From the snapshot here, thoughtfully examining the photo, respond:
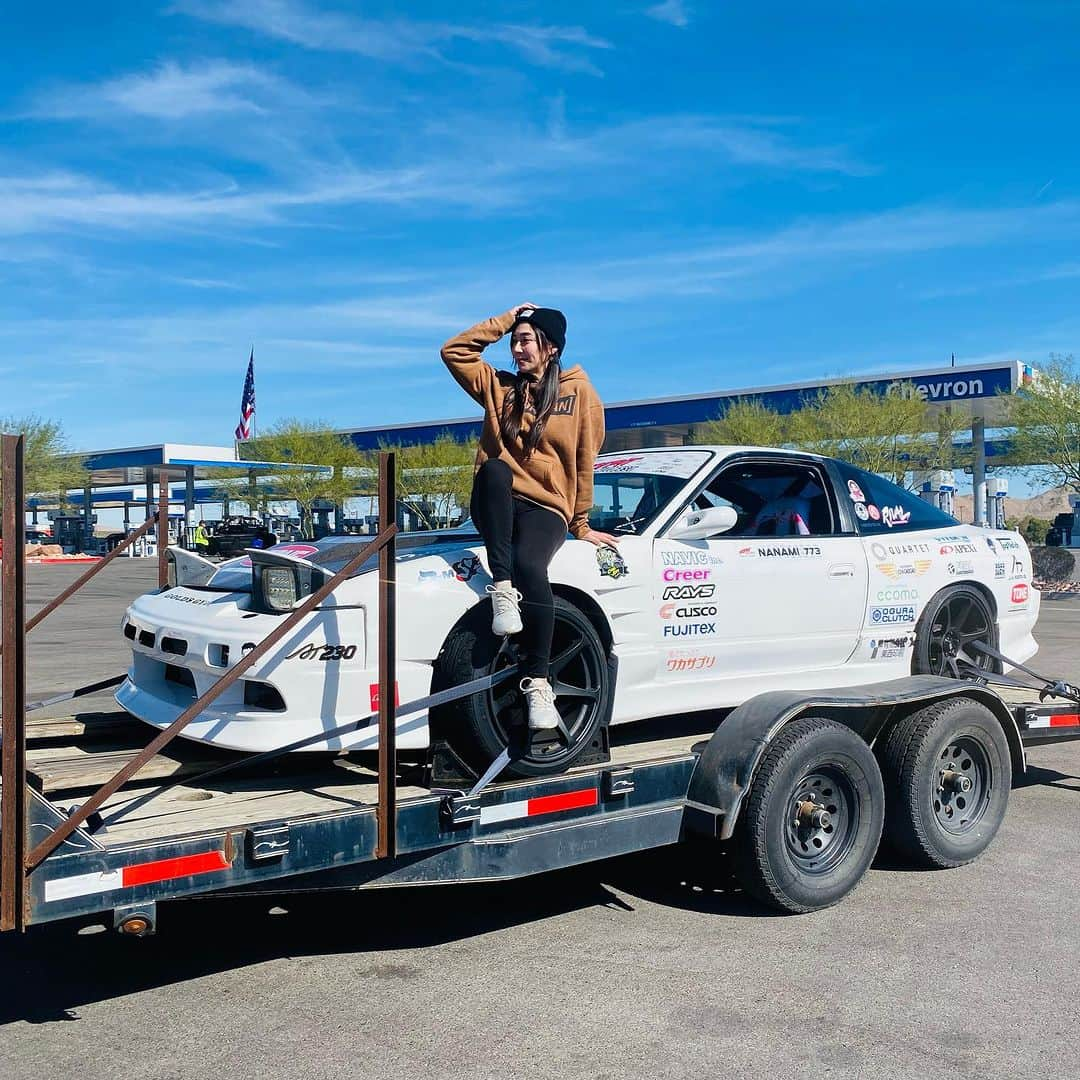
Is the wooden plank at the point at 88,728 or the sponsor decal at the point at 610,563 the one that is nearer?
the sponsor decal at the point at 610,563

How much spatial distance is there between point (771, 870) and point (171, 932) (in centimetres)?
238

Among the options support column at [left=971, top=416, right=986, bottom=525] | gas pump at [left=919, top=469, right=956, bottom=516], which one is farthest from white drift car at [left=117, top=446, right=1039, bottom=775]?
support column at [left=971, top=416, right=986, bottom=525]

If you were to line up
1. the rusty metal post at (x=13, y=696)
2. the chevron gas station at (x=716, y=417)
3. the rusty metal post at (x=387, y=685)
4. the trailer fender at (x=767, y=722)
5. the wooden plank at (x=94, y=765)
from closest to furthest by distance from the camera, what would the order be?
the rusty metal post at (x=13, y=696), the rusty metal post at (x=387, y=685), the wooden plank at (x=94, y=765), the trailer fender at (x=767, y=722), the chevron gas station at (x=716, y=417)

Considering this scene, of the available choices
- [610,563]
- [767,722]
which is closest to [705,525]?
[610,563]

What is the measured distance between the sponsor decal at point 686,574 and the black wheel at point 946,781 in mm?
1179

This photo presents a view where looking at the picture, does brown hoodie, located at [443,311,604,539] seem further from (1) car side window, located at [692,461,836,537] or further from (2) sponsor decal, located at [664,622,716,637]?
(1) car side window, located at [692,461,836,537]

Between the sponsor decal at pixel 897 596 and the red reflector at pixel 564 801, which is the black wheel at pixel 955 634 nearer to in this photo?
the sponsor decal at pixel 897 596

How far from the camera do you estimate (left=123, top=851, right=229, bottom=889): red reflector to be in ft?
10.3

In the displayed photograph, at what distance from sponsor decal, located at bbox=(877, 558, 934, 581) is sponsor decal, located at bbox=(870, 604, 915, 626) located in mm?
148

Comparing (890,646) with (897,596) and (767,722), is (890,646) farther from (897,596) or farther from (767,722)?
(767,722)

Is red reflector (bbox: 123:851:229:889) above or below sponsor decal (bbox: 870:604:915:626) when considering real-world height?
below

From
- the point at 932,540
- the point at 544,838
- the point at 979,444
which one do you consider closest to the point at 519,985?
the point at 544,838

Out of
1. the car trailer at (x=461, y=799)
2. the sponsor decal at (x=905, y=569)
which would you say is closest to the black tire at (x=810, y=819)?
the car trailer at (x=461, y=799)

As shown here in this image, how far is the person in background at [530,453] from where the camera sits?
4020mm
